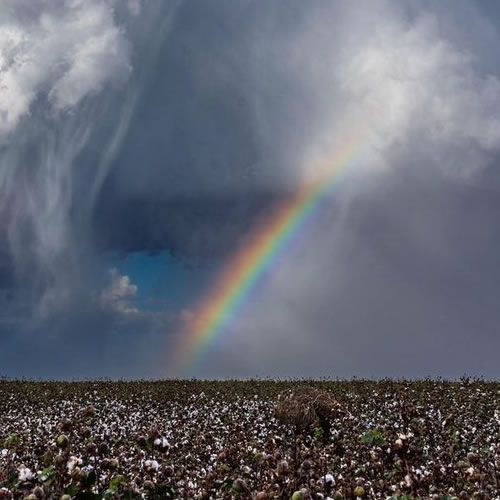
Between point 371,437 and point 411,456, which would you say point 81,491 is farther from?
point 411,456

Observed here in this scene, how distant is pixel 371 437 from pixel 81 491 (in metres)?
2.31

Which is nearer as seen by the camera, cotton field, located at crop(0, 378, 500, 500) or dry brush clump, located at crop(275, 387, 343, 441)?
cotton field, located at crop(0, 378, 500, 500)

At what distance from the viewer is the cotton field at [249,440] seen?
605cm

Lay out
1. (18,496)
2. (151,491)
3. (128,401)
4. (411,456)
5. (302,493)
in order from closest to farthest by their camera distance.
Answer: (302,493)
(151,491)
(18,496)
(411,456)
(128,401)

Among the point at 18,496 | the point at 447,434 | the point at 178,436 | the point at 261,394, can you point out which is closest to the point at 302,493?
the point at 18,496

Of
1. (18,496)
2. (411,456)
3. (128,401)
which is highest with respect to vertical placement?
(128,401)

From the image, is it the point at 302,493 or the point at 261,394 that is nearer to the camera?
the point at 302,493

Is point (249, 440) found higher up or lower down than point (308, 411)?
lower down

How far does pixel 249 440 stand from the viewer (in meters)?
17.6

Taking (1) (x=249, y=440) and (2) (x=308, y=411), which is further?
(2) (x=308, y=411)

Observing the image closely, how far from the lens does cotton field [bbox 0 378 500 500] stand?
6.05 meters

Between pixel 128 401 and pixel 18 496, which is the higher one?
pixel 128 401

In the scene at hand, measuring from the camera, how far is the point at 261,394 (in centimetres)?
2823

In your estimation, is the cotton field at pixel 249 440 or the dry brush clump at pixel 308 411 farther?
the dry brush clump at pixel 308 411
